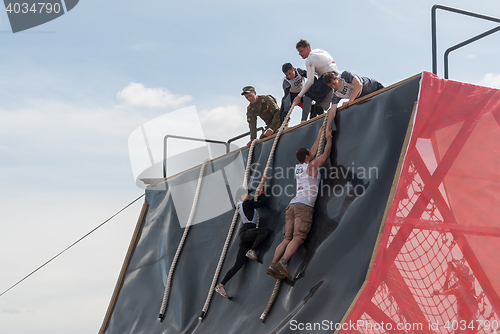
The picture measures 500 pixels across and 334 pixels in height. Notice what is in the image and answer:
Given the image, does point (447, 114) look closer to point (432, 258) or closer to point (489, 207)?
point (489, 207)

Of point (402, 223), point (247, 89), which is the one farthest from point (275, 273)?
point (247, 89)

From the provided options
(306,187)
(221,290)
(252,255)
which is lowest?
(221,290)

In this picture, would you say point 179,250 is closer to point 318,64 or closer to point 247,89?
point 247,89

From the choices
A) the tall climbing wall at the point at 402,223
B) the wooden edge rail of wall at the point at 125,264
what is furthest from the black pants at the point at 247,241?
the wooden edge rail of wall at the point at 125,264

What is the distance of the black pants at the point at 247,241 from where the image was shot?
16.5 ft

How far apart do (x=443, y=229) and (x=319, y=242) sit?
0.99m

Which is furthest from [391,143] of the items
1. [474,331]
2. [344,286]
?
[474,331]

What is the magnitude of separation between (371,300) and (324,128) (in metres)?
1.74

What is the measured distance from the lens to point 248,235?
5.08 metres

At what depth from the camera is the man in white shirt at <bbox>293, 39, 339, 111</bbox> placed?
5543mm

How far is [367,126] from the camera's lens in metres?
4.24

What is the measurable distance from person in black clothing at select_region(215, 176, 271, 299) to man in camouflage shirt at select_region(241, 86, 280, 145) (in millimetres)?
1332

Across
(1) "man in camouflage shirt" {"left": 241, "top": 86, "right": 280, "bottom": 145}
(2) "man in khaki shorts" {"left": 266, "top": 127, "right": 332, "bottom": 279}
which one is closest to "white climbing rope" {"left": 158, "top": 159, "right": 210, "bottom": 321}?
(1) "man in camouflage shirt" {"left": 241, "top": 86, "right": 280, "bottom": 145}

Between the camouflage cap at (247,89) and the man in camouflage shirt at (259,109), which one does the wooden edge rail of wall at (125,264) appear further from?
the camouflage cap at (247,89)
